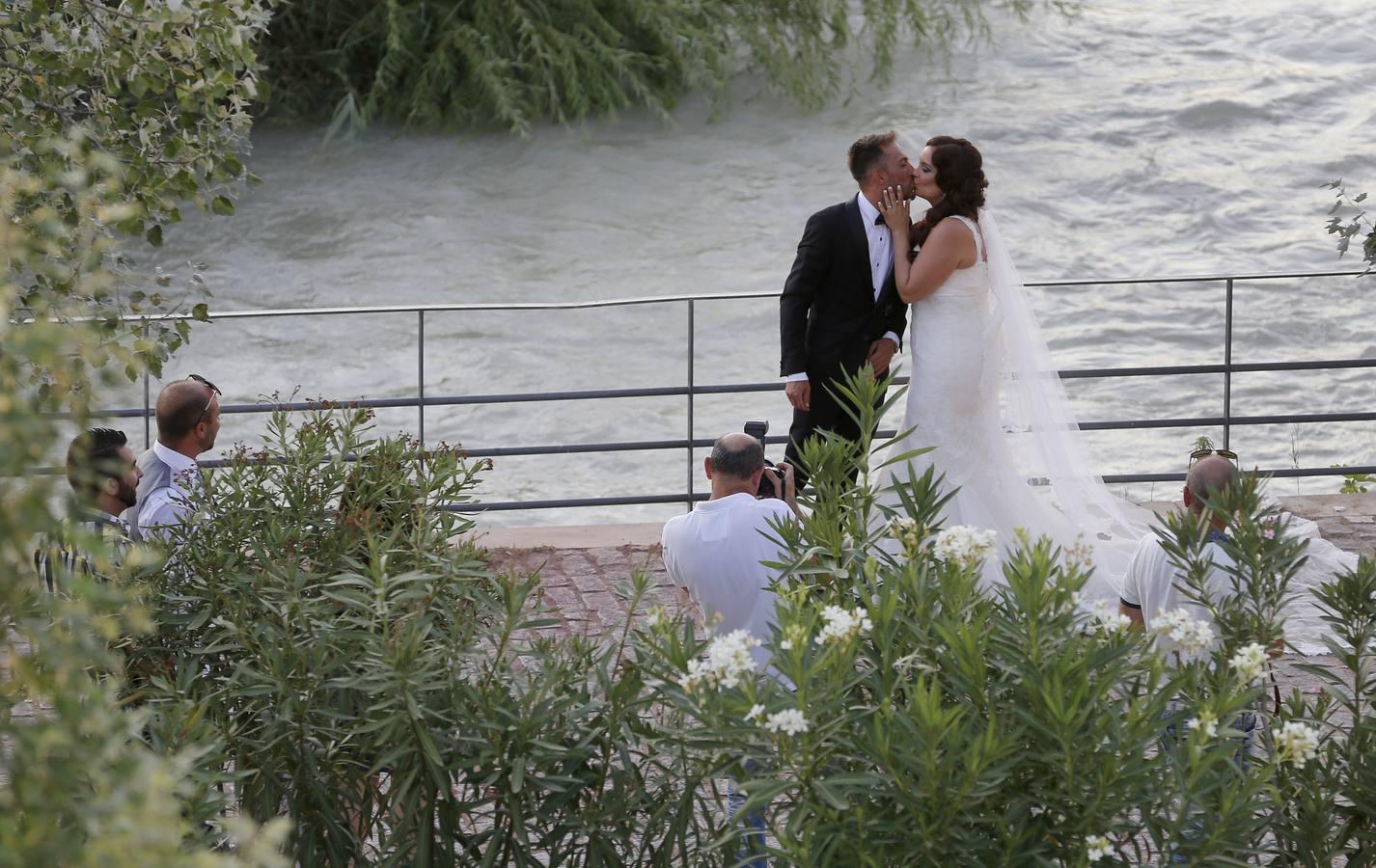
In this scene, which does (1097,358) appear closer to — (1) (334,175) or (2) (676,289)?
(2) (676,289)

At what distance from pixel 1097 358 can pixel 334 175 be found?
9313mm

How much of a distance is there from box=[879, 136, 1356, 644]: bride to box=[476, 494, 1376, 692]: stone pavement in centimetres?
85

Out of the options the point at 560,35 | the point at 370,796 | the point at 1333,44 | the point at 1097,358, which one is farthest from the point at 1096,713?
the point at 1333,44

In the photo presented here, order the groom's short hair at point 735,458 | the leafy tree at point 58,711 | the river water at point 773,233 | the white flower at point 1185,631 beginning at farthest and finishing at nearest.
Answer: the river water at point 773,233 < the groom's short hair at point 735,458 < the white flower at point 1185,631 < the leafy tree at point 58,711

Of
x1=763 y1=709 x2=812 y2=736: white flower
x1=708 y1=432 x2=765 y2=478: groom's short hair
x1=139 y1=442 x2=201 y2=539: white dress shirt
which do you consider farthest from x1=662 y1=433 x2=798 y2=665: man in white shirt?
x1=763 y1=709 x2=812 y2=736: white flower

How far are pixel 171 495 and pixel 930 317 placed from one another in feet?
9.16

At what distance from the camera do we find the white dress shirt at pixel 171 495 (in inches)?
138

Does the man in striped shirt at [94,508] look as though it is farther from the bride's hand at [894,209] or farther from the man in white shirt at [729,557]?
the bride's hand at [894,209]

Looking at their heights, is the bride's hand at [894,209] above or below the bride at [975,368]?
above

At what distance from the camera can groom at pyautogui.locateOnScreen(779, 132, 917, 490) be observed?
221 inches

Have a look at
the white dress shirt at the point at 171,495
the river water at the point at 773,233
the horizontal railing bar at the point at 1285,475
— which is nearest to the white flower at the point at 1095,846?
the white dress shirt at the point at 171,495

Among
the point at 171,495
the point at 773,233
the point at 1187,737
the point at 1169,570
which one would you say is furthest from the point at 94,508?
the point at 773,233

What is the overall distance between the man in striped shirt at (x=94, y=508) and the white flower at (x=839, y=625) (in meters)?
0.97

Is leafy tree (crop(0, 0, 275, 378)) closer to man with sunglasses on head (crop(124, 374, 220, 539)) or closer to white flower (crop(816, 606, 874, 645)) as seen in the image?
man with sunglasses on head (crop(124, 374, 220, 539))
